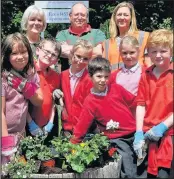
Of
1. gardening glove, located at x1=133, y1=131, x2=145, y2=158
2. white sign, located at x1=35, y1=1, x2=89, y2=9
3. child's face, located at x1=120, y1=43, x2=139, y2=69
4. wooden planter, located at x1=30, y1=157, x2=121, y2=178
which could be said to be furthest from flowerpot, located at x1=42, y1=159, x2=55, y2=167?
white sign, located at x1=35, y1=1, x2=89, y2=9

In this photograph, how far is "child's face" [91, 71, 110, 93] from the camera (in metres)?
3.63

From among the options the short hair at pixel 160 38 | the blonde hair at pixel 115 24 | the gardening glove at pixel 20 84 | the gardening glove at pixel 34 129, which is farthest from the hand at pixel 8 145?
the short hair at pixel 160 38

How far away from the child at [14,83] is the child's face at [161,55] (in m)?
0.73

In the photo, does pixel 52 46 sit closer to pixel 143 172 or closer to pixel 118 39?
pixel 118 39

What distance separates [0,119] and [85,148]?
54 cm

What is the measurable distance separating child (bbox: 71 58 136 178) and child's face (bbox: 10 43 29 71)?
391mm

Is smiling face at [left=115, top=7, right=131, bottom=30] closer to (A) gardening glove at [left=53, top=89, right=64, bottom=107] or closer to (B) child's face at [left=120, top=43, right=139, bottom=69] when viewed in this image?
(B) child's face at [left=120, top=43, right=139, bottom=69]

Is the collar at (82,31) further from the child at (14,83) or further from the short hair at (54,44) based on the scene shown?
the child at (14,83)

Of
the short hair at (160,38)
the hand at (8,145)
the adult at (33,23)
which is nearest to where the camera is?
the short hair at (160,38)

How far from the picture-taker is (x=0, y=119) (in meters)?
3.63

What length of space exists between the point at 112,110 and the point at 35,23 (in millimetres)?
718

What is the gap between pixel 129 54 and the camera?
362 cm

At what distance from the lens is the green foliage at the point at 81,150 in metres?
3.62

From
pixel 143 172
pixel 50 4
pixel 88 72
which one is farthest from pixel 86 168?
Answer: pixel 50 4
